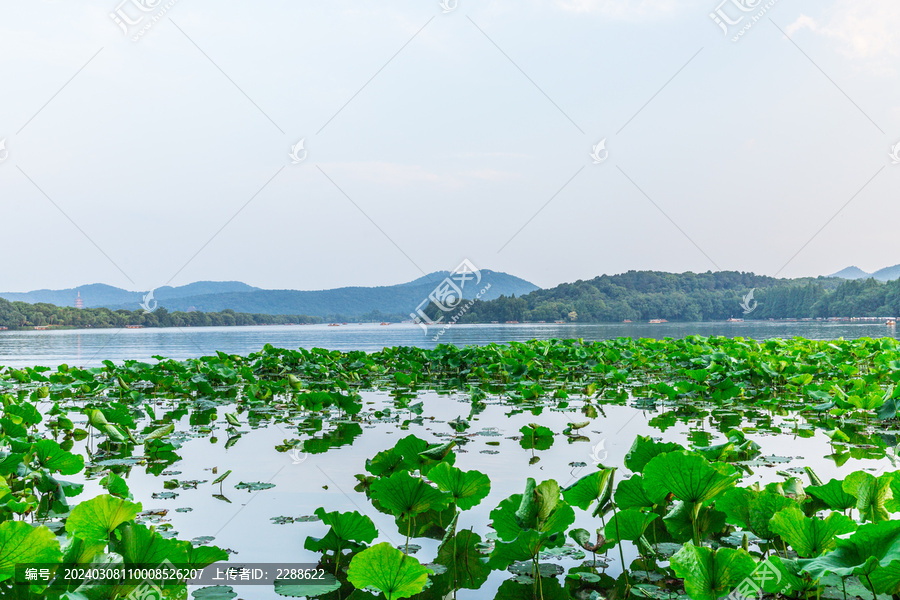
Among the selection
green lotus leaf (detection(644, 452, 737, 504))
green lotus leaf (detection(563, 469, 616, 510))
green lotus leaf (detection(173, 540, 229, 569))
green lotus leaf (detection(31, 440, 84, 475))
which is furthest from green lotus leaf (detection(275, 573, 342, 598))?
green lotus leaf (detection(31, 440, 84, 475))

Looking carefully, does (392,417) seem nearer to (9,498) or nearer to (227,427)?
(227,427)

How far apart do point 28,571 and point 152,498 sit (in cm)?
180

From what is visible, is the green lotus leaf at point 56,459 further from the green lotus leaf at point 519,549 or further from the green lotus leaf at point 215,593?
the green lotus leaf at point 519,549

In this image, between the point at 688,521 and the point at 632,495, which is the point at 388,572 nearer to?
the point at 632,495

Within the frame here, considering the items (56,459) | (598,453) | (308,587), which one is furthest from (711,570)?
(598,453)

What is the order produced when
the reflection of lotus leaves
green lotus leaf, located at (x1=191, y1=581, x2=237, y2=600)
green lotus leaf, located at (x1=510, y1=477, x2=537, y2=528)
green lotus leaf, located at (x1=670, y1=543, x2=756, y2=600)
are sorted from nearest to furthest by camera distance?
green lotus leaf, located at (x1=670, y1=543, x2=756, y2=600), green lotus leaf, located at (x1=510, y1=477, x2=537, y2=528), green lotus leaf, located at (x1=191, y1=581, x2=237, y2=600), the reflection of lotus leaves

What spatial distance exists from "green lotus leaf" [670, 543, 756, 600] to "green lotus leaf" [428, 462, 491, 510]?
2.26ft

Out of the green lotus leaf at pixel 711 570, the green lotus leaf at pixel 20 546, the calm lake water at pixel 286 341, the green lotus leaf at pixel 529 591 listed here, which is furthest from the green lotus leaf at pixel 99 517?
the calm lake water at pixel 286 341

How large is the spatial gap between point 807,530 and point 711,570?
348 millimetres

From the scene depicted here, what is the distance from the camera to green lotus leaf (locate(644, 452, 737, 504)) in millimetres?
1743

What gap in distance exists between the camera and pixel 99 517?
1.58 metres

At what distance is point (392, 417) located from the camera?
6.23 metres

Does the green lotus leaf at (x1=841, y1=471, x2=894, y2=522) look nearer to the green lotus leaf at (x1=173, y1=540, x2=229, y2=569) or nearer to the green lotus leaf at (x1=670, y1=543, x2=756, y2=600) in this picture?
the green lotus leaf at (x1=670, y1=543, x2=756, y2=600)

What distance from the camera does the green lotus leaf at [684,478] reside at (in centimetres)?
174
